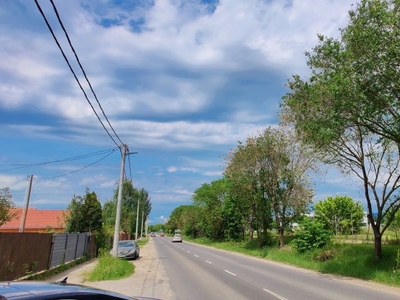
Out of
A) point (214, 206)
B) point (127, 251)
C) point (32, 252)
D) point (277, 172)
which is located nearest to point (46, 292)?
point (32, 252)

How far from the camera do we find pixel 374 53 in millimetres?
14352

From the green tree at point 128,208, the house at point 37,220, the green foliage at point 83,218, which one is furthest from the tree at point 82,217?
the house at point 37,220

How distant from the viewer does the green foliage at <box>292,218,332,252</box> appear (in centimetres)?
2545

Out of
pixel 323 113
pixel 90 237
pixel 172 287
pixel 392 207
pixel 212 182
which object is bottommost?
pixel 172 287

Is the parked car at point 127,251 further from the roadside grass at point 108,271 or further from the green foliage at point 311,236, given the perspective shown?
the green foliage at point 311,236

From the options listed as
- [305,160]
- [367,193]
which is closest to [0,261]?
[367,193]

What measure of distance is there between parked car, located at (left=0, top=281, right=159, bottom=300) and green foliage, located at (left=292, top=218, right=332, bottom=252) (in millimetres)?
24141

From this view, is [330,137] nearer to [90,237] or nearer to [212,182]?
[90,237]

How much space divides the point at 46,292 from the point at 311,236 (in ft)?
82.2

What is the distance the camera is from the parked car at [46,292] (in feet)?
9.00

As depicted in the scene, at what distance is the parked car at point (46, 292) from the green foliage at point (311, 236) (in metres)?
24.1

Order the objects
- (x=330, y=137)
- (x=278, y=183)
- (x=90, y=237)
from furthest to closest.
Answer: (x=278, y=183) < (x=90, y=237) < (x=330, y=137)

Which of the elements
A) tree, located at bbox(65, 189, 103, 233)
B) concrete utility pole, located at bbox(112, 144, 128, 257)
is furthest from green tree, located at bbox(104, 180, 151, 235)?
concrete utility pole, located at bbox(112, 144, 128, 257)

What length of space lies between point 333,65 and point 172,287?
1149cm
